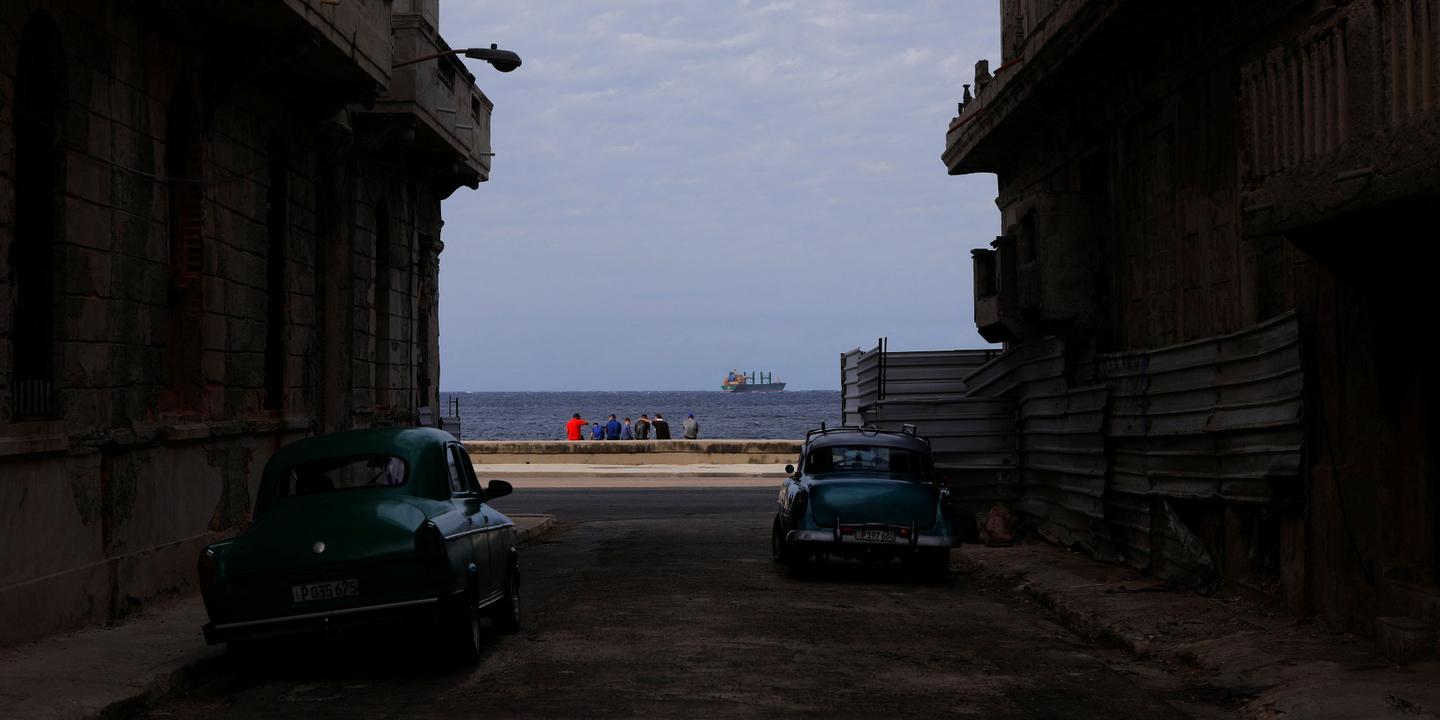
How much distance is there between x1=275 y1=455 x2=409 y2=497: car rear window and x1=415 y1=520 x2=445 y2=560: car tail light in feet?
3.62

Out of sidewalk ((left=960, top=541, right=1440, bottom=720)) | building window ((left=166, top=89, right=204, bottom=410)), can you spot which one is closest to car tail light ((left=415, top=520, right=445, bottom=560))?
sidewalk ((left=960, top=541, right=1440, bottom=720))

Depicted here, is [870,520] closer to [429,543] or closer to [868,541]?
[868,541]

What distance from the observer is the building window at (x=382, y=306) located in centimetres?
2469

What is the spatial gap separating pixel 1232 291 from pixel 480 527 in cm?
732

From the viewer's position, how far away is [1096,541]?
60.7 ft

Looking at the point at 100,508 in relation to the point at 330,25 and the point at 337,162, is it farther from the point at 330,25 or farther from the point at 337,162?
the point at 337,162

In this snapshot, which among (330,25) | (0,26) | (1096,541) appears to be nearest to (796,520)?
(1096,541)

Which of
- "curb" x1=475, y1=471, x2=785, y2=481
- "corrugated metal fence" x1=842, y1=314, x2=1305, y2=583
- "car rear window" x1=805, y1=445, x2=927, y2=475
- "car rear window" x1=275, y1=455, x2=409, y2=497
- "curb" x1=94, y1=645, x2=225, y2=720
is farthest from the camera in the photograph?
"curb" x1=475, y1=471, x2=785, y2=481

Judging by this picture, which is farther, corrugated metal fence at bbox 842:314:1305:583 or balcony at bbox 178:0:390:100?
balcony at bbox 178:0:390:100

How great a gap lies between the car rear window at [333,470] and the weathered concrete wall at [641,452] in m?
33.4

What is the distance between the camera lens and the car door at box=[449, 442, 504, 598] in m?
11.5

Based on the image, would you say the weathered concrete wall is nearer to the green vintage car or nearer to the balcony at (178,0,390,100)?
the balcony at (178,0,390,100)

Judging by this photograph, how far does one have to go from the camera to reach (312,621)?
10109mm

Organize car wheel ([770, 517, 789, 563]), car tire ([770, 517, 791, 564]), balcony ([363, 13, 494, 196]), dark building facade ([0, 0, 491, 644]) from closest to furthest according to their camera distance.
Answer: dark building facade ([0, 0, 491, 644]) → car tire ([770, 517, 791, 564]) → car wheel ([770, 517, 789, 563]) → balcony ([363, 13, 494, 196])
